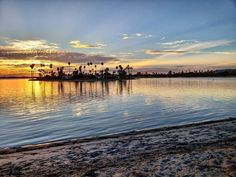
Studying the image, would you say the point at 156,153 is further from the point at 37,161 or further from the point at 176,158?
the point at 37,161

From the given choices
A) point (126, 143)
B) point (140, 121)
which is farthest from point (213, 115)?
point (126, 143)

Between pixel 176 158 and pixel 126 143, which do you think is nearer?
pixel 176 158

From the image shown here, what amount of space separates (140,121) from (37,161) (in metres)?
12.5

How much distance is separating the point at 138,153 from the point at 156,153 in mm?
728

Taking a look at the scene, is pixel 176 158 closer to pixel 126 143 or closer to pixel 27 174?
pixel 126 143

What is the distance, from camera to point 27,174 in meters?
8.06

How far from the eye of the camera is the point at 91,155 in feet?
32.7

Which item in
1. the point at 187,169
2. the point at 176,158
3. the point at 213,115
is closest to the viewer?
the point at 187,169

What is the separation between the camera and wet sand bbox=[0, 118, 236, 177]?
7.79m

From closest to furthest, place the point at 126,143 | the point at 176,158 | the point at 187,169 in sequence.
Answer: the point at 187,169 → the point at 176,158 → the point at 126,143

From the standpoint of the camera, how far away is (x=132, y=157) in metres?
9.39

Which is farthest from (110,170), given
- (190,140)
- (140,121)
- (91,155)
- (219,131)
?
(140,121)

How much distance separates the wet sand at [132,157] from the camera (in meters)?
7.79

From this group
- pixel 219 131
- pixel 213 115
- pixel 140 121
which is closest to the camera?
pixel 219 131
